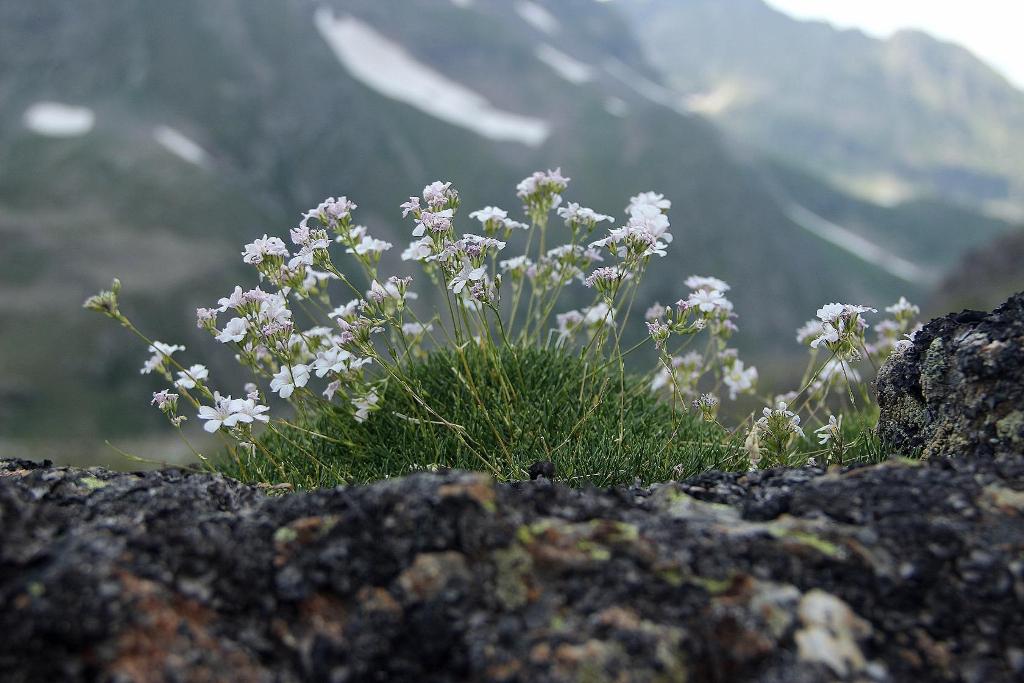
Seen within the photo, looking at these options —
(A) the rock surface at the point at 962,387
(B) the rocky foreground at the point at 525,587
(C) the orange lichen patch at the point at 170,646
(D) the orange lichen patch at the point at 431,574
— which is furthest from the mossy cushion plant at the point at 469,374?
(C) the orange lichen patch at the point at 170,646

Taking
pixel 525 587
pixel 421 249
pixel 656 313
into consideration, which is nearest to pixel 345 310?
pixel 421 249

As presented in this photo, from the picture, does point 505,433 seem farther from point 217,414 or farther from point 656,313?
point 217,414

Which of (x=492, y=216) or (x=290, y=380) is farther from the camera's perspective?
(x=290, y=380)

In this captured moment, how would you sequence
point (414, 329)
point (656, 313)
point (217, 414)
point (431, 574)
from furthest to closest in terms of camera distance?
point (414, 329)
point (656, 313)
point (217, 414)
point (431, 574)

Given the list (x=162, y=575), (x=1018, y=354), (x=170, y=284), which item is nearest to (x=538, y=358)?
(x=1018, y=354)

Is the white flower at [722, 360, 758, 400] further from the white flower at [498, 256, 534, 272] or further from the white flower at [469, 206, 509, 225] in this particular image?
the white flower at [469, 206, 509, 225]

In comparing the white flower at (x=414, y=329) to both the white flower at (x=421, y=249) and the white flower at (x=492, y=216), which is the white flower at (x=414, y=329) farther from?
the white flower at (x=492, y=216)

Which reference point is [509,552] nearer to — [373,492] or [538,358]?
[373,492]
